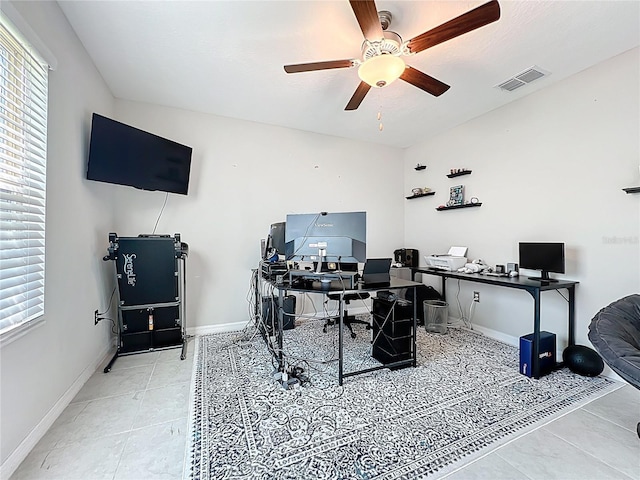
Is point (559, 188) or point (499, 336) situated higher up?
point (559, 188)

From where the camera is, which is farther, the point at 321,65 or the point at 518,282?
the point at 518,282

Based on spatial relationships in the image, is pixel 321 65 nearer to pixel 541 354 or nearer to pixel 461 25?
pixel 461 25

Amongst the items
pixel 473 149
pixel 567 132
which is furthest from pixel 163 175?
pixel 567 132

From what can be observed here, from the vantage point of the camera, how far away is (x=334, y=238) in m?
2.34

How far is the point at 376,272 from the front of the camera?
2594 mm

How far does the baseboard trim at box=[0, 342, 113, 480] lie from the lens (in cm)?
139

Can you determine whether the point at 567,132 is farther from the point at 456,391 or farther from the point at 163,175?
the point at 163,175

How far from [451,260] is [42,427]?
3.91 m

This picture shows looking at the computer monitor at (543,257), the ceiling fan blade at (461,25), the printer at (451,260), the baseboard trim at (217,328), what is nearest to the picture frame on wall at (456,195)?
the printer at (451,260)

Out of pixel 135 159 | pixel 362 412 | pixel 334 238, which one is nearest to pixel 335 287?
pixel 334 238

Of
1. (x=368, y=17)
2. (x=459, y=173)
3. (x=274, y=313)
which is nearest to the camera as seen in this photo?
(x=368, y=17)

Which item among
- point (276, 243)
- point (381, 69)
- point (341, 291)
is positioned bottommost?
point (341, 291)

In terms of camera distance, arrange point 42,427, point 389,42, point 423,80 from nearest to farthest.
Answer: point 42,427 → point 389,42 → point 423,80

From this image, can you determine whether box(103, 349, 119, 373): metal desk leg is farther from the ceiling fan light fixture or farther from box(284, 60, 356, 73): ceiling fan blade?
the ceiling fan light fixture
